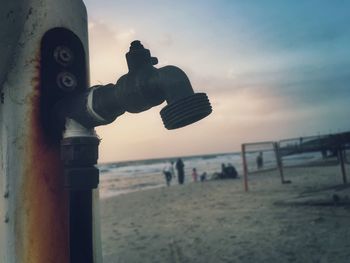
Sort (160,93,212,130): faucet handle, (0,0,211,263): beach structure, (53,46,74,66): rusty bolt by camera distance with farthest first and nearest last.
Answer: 1. (53,46,74,66): rusty bolt
2. (0,0,211,263): beach structure
3. (160,93,212,130): faucet handle

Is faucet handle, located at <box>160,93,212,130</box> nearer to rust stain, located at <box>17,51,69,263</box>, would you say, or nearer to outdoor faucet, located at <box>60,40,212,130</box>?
outdoor faucet, located at <box>60,40,212,130</box>

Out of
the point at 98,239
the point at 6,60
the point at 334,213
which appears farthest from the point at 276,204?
the point at 6,60

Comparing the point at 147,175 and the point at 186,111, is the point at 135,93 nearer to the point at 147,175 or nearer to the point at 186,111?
the point at 186,111

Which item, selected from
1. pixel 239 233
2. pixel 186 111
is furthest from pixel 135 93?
pixel 239 233

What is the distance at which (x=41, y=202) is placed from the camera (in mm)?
1450

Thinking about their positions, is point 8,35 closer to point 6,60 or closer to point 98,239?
point 6,60

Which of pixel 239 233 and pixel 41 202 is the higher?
pixel 41 202

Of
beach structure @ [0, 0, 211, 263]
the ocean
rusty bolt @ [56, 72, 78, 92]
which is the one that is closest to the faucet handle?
beach structure @ [0, 0, 211, 263]

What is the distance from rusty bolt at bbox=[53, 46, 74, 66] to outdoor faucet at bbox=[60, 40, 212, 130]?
0.66 ft

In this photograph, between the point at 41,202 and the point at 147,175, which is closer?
the point at 41,202

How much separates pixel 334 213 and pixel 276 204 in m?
2.00

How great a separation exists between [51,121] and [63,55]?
331 millimetres

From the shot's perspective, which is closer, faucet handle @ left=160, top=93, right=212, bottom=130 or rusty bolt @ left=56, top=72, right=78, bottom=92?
faucet handle @ left=160, top=93, right=212, bottom=130

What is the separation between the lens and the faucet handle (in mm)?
Result: 1304
